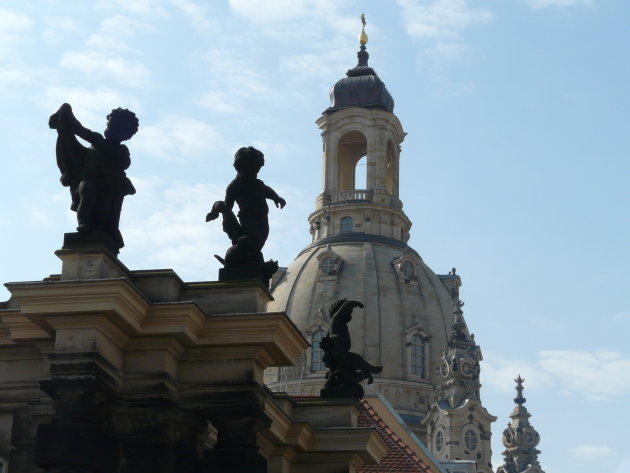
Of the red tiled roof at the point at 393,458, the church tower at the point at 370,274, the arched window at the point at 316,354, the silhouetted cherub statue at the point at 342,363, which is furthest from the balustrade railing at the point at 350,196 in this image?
the silhouetted cherub statue at the point at 342,363

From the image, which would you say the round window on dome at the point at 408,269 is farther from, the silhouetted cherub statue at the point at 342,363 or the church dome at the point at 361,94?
the silhouetted cherub statue at the point at 342,363

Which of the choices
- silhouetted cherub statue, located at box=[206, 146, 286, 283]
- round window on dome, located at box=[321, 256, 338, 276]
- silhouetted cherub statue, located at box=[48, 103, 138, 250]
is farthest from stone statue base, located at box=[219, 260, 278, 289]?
round window on dome, located at box=[321, 256, 338, 276]

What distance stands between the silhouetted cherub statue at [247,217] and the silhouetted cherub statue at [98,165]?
1510 mm

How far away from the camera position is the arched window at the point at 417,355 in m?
110

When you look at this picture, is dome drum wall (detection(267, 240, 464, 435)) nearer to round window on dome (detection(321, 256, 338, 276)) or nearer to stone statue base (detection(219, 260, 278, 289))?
round window on dome (detection(321, 256, 338, 276))

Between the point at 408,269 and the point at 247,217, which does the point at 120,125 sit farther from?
the point at 408,269

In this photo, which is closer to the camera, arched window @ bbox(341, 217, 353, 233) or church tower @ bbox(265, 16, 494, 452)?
church tower @ bbox(265, 16, 494, 452)

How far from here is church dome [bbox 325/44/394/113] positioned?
4646 inches

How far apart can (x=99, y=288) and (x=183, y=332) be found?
4.63 feet

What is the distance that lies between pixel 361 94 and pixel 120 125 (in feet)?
316

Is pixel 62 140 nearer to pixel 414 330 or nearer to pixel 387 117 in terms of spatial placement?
pixel 414 330

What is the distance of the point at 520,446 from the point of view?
355 feet

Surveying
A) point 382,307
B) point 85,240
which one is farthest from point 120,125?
A: point 382,307

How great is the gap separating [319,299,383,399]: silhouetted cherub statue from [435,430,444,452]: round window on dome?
7746 cm
